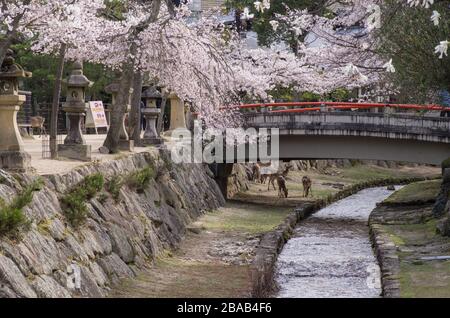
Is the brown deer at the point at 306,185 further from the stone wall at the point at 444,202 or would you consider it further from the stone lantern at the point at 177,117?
the stone wall at the point at 444,202

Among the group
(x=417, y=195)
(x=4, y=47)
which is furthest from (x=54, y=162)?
(x=417, y=195)

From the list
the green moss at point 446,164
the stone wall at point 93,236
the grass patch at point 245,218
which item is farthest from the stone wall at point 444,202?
the stone wall at point 93,236

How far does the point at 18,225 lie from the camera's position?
15.1m

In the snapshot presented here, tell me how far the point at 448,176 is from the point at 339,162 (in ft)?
90.4

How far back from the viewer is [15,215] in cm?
1484

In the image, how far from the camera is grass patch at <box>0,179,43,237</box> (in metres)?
14.7

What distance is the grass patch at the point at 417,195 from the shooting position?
32.6 meters

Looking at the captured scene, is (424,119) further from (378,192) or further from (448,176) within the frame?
(378,192)

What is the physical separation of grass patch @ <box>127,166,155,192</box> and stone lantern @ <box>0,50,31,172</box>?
5.98 meters

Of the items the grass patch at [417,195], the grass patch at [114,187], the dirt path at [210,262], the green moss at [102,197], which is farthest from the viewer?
the grass patch at [417,195]

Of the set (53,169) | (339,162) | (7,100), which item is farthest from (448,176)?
(339,162)

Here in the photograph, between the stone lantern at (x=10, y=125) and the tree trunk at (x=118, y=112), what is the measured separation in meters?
8.33

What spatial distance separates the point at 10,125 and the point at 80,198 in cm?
207

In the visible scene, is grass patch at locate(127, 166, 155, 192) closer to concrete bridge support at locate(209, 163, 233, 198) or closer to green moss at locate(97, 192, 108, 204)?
green moss at locate(97, 192, 108, 204)
